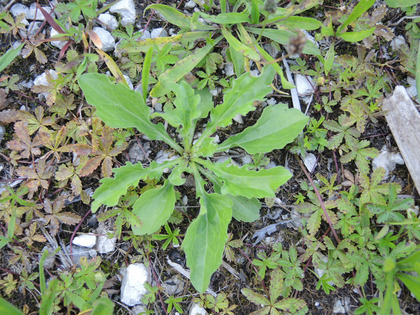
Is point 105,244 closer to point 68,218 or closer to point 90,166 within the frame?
point 68,218

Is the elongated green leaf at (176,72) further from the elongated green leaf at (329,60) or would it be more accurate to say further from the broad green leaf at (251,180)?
the elongated green leaf at (329,60)

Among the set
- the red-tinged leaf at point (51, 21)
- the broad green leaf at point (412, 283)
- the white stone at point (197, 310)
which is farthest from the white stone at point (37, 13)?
the broad green leaf at point (412, 283)

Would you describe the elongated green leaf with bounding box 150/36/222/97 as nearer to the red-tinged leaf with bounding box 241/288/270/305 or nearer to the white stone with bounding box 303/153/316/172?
the white stone with bounding box 303/153/316/172

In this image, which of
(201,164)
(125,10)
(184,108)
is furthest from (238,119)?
(125,10)

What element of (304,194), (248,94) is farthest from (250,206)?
(248,94)

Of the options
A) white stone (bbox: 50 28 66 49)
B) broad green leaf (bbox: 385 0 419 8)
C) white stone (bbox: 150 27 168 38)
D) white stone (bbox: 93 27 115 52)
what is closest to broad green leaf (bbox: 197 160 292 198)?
white stone (bbox: 150 27 168 38)
